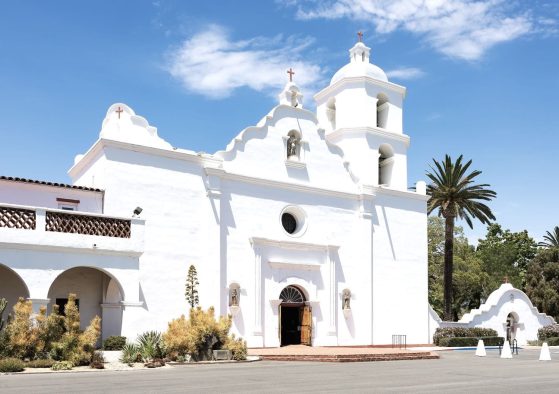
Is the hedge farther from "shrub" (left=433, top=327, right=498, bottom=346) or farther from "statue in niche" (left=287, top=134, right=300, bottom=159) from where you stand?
"statue in niche" (left=287, top=134, right=300, bottom=159)

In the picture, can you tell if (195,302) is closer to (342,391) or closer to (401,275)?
(401,275)

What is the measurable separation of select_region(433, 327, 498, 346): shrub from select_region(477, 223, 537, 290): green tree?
2618cm

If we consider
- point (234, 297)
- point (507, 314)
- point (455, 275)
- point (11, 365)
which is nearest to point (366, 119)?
point (234, 297)

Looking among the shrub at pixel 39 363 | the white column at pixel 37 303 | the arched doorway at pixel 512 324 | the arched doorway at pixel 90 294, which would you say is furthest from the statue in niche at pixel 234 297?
the arched doorway at pixel 512 324

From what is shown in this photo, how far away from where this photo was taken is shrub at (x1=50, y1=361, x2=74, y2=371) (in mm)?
19766

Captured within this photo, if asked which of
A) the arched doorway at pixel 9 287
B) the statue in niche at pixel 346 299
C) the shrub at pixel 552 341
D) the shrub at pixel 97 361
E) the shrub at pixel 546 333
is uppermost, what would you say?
the arched doorway at pixel 9 287

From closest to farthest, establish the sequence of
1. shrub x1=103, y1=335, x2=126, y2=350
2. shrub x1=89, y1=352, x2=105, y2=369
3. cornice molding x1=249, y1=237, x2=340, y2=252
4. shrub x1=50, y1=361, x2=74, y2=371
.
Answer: shrub x1=50, y1=361, x2=74, y2=371
shrub x1=89, y1=352, x2=105, y2=369
shrub x1=103, y1=335, x2=126, y2=350
cornice molding x1=249, y1=237, x2=340, y2=252

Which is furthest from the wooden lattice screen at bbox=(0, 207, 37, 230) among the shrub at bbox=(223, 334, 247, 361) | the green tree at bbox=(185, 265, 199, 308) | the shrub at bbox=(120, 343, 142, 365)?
the shrub at bbox=(223, 334, 247, 361)

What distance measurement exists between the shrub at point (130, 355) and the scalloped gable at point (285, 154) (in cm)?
1054

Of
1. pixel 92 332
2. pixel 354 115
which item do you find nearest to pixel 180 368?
pixel 92 332

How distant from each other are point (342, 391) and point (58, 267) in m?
12.6

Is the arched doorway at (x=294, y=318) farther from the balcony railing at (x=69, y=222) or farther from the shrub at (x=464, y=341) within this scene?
the balcony railing at (x=69, y=222)

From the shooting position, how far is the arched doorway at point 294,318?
106 ft

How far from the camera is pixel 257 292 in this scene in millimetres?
30578
